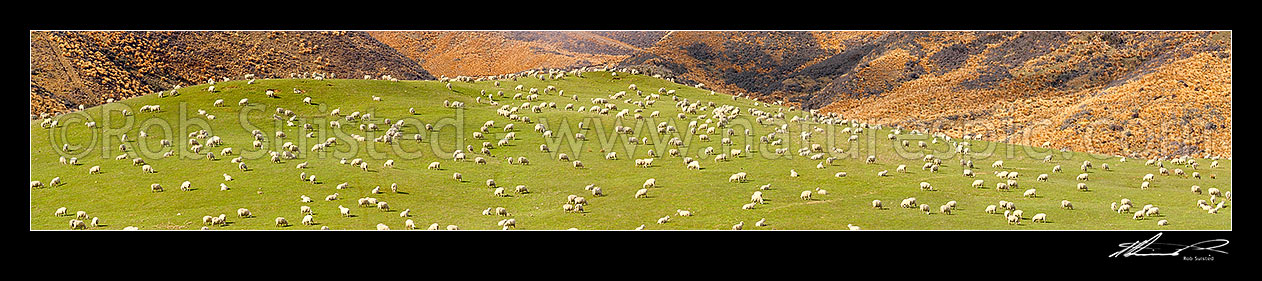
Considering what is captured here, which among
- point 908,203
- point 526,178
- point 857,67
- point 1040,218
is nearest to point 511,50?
point 526,178

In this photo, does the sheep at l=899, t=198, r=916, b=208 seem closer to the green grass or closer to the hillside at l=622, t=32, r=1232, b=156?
the green grass

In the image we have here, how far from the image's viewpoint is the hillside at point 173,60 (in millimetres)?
49719

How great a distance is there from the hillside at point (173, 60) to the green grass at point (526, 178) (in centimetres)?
256

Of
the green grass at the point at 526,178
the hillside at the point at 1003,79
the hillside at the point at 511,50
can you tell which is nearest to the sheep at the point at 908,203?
the green grass at the point at 526,178

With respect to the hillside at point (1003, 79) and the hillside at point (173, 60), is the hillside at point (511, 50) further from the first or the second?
the hillside at point (1003, 79)

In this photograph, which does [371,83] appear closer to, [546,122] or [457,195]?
[546,122]

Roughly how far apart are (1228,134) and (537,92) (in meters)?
37.0

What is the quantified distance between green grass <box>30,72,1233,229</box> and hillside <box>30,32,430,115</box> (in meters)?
2.56

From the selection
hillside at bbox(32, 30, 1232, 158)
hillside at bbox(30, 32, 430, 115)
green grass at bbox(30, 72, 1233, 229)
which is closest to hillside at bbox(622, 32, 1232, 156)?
hillside at bbox(32, 30, 1232, 158)

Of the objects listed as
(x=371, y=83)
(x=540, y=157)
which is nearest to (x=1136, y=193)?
(x=540, y=157)

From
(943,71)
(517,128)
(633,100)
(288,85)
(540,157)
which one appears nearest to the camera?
(540,157)

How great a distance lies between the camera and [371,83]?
59188 mm

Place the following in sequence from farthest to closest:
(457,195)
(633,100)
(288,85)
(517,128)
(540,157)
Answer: (633,100) → (288,85) → (517,128) → (540,157) → (457,195)

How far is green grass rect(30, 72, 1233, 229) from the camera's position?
3869 cm
